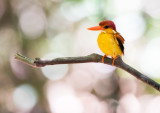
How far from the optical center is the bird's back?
0.61 m

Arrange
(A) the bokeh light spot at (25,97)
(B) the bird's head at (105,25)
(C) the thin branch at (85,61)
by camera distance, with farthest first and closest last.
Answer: (A) the bokeh light spot at (25,97), (B) the bird's head at (105,25), (C) the thin branch at (85,61)

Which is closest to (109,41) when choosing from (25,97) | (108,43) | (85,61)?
(108,43)


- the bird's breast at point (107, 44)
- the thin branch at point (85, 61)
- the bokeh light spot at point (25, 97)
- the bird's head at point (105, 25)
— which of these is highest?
the bird's head at point (105, 25)

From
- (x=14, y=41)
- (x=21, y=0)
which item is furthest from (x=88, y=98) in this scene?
(x=21, y=0)

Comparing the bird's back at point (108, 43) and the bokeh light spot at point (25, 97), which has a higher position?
the bird's back at point (108, 43)

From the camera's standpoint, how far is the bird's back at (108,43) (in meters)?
0.61

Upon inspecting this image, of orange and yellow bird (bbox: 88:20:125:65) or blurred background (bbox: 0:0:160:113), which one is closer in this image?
orange and yellow bird (bbox: 88:20:125:65)

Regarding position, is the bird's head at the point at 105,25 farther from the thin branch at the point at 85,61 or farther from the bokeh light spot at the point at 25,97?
the bokeh light spot at the point at 25,97

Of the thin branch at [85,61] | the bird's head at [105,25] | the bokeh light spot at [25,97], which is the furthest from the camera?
the bokeh light spot at [25,97]

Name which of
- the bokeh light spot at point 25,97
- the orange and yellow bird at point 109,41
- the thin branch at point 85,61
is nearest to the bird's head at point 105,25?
the orange and yellow bird at point 109,41

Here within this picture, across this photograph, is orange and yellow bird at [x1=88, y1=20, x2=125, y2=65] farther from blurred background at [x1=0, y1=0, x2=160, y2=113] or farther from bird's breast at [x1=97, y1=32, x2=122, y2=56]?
blurred background at [x1=0, y1=0, x2=160, y2=113]

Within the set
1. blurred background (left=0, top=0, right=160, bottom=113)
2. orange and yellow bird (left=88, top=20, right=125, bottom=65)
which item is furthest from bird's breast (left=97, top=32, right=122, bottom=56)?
blurred background (left=0, top=0, right=160, bottom=113)

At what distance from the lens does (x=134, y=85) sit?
1.97 meters

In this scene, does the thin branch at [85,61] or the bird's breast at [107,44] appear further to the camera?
the bird's breast at [107,44]
